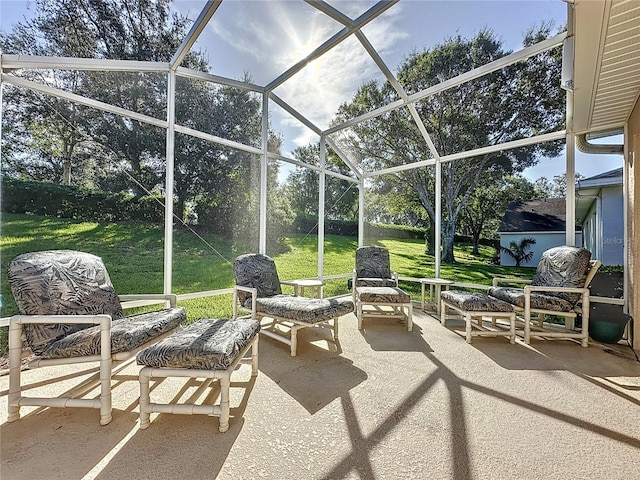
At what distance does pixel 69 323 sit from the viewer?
1.83 meters

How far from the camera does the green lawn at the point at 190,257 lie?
269 centimetres

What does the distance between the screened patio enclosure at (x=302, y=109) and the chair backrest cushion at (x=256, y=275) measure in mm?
704

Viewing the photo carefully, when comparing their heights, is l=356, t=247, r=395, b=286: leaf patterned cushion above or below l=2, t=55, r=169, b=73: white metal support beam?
below

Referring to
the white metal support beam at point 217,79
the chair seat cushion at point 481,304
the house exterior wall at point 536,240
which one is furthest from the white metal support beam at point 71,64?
the house exterior wall at point 536,240

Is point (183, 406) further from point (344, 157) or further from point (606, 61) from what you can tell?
point (344, 157)

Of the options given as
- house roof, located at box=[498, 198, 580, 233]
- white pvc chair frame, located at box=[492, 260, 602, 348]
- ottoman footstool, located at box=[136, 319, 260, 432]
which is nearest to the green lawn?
house roof, located at box=[498, 198, 580, 233]

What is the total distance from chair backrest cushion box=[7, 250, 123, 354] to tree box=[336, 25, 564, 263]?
4417mm

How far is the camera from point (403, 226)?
5.90 m

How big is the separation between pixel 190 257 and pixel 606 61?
15.8 feet

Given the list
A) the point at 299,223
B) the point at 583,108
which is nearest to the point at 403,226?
the point at 299,223

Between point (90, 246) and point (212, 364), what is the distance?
7.65 ft

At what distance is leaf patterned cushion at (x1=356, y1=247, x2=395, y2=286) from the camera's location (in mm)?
5133

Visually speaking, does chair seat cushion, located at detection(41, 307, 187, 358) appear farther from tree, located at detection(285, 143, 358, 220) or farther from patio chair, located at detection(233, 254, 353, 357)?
tree, located at detection(285, 143, 358, 220)

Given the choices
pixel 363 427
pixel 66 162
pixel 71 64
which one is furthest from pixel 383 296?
pixel 71 64
